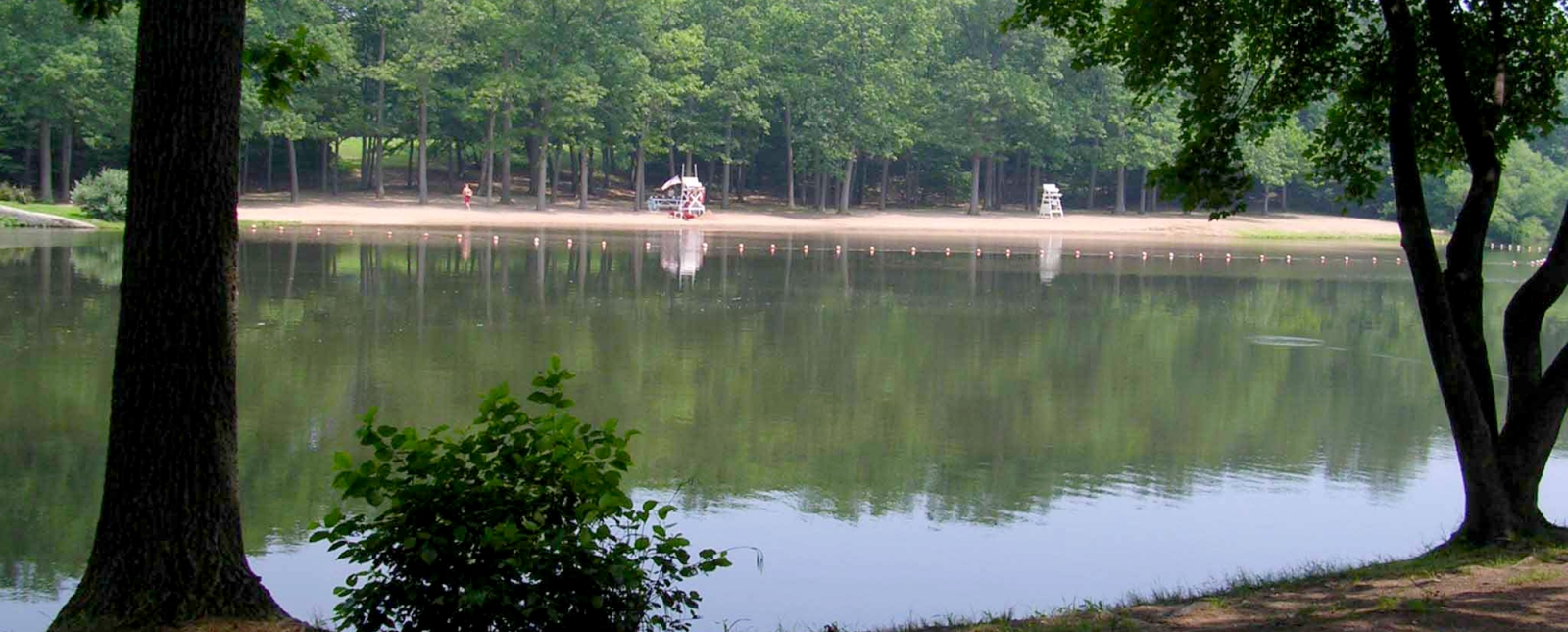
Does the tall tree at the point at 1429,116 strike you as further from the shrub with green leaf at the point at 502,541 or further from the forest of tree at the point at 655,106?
the forest of tree at the point at 655,106

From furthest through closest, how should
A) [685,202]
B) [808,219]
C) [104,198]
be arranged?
1. [808,219]
2. [685,202]
3. [104,198]

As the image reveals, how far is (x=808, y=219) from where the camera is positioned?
68.0 metres

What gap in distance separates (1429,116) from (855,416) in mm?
7269

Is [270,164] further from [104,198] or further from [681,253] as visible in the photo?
[681,253]

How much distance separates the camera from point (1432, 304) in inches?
344

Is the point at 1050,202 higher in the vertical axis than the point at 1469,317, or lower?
higher

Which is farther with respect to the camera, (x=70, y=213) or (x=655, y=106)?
(x=655, y=106)

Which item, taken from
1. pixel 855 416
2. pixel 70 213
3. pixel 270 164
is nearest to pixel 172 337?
pixel 855 416

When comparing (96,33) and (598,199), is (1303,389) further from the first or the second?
(598,199)

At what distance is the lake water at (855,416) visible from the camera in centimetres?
1051

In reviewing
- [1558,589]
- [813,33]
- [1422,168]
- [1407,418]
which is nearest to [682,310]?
[1407,418]

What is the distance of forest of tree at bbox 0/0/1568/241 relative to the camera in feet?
184

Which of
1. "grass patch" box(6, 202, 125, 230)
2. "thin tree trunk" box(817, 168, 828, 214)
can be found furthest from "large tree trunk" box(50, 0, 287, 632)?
"thin tree trunk" box(817, 168, 828, 214)

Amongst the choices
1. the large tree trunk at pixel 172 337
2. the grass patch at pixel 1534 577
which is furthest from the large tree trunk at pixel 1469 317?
the large tree trunk at pixel 172 337
